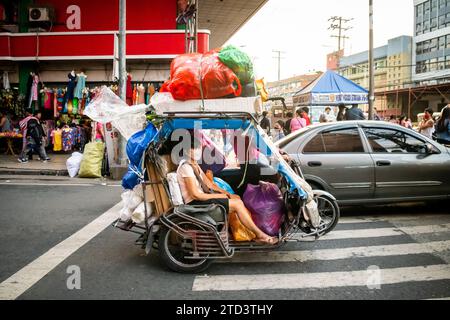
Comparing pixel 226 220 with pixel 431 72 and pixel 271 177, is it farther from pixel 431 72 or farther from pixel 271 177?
pixel 431 72

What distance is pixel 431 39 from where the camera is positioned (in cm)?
6450

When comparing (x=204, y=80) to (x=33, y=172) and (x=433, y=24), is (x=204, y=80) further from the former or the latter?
(x=433, y=24)

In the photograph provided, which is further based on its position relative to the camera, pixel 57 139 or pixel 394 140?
pixel 57 139

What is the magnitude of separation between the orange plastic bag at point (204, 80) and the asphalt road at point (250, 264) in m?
1.92

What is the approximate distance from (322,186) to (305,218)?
2092 millimetres

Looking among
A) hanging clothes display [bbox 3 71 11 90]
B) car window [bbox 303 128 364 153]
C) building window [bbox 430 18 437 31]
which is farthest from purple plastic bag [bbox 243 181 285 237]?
building window [bbox 430 18 437 31]

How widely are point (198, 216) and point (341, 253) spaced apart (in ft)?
6.28

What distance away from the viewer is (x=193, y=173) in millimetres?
4410

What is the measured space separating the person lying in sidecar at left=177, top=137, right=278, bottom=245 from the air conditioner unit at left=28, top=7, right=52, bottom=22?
14.0m

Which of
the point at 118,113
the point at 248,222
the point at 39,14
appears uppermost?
the point at 39,14

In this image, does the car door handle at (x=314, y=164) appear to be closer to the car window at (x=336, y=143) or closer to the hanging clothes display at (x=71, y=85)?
the car window at (x=336, y=143)

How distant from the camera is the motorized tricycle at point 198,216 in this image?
420 cm

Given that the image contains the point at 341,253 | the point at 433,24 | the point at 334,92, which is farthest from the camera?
the point at 433,24

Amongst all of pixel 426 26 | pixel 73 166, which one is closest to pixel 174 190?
pixel 73 166
